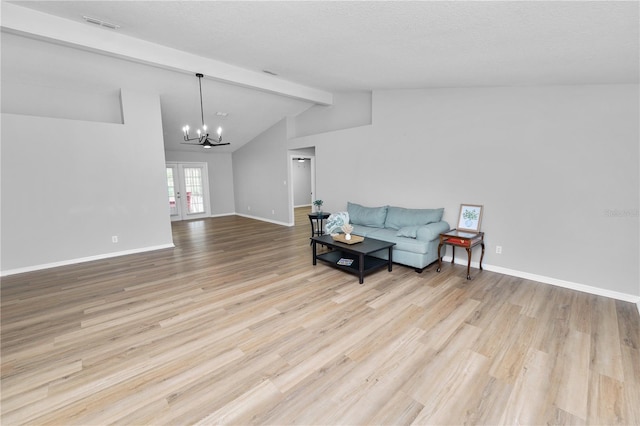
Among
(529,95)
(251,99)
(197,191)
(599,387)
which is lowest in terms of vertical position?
(599,387)

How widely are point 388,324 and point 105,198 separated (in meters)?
5.06

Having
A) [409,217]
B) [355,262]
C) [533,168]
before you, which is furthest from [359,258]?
[533,168]

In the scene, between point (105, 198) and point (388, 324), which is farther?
point (105, 198)

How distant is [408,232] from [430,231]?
0.32 metres

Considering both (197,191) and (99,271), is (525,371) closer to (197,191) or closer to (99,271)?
(99,271)

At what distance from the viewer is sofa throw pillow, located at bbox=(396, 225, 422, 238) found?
419cm

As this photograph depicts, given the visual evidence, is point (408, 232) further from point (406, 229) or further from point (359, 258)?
point (359, 258)

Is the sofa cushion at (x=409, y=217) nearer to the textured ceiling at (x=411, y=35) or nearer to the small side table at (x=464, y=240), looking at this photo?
the small side table at (x=464, y=240)

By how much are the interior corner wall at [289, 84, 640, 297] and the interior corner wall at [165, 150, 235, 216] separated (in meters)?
6.38

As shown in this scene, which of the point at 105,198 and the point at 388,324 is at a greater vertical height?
the point at 105,198

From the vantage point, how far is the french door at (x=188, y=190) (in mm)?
8953

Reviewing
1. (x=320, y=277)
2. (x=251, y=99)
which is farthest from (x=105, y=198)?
(x=320, y=277)

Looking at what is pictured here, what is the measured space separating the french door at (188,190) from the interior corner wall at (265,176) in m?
1.08

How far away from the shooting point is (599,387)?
188 cm
